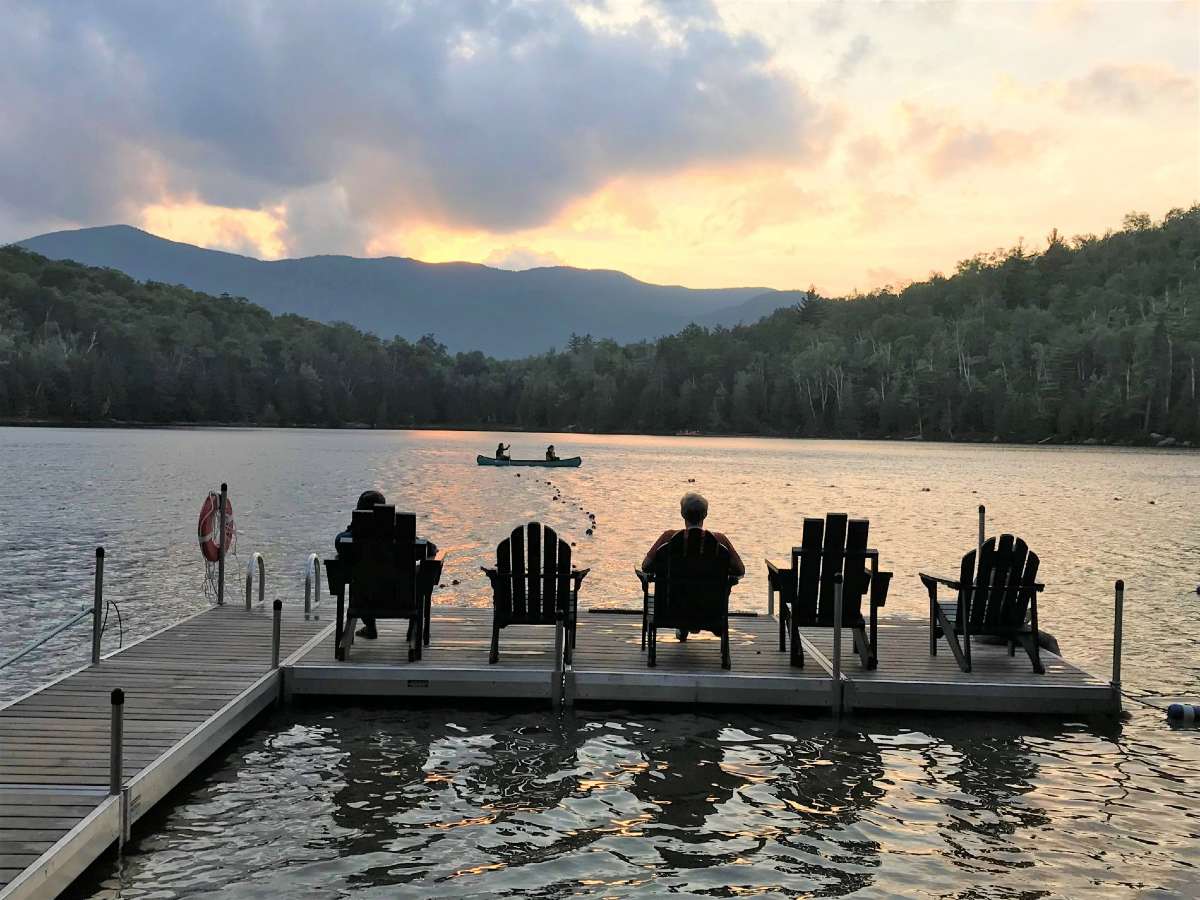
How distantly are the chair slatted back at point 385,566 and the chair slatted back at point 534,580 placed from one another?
2.45 ft

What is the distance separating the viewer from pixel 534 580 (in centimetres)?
927

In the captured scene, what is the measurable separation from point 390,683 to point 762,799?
334cm

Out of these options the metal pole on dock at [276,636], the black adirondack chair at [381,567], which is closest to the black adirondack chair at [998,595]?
the black adirondack chair at [381,567]

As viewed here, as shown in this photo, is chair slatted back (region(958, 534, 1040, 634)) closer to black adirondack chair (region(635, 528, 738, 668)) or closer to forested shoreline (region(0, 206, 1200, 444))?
black adirondack chair (region(635, 528, 738, 668))

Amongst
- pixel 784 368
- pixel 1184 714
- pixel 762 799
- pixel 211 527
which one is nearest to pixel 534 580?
pixel 762 799

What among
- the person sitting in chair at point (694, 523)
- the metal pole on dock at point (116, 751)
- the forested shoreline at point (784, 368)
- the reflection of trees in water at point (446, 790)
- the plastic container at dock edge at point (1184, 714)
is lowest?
the reflection of trees in water at point (446, 790)

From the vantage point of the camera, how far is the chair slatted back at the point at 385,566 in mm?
9125

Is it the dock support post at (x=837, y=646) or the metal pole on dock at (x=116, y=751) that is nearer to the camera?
the metal pole on dock at (x=116, y=751)

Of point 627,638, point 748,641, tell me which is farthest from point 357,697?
point 748,641

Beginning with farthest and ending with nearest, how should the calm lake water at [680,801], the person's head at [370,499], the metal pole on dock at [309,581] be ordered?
the metal pole on dock at [309,581] < the person's head at [370,499] < the calm lake water at [680,801]

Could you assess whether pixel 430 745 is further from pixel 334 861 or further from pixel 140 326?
pixel 140 326

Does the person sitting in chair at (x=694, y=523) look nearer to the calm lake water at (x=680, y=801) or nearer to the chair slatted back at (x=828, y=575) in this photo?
the chair slatted back at (x=828, y=575)

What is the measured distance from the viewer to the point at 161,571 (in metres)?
20.8

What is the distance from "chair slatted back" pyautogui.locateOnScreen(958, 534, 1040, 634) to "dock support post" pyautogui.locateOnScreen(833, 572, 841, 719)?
126 centimetres
